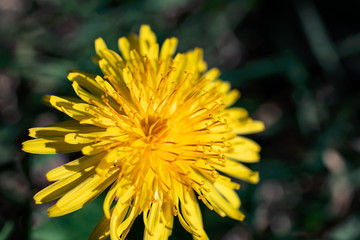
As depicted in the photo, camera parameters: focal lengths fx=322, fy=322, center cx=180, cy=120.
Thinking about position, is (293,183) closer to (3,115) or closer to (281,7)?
(281,7)

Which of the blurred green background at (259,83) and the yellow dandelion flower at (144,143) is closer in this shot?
the yellow dandelion flower at (144,143)

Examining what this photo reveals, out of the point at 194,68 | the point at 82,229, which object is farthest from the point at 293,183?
the point at 82,229

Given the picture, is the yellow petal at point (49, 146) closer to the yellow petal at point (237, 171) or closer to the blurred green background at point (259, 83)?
the blurred green background at point (259, 83)

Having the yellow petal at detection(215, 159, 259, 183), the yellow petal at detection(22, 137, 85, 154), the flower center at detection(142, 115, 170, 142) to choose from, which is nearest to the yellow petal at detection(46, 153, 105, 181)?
the yellow petal at detection(22, 137, 85, 154)

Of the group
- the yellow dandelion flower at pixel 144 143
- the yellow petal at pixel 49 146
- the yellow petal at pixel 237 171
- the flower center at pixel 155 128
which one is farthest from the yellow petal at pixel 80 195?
the yellow petal at pixel 237 171

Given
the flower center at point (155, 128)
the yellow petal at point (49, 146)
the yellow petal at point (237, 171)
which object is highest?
the yellow petal at point (49, 146)
